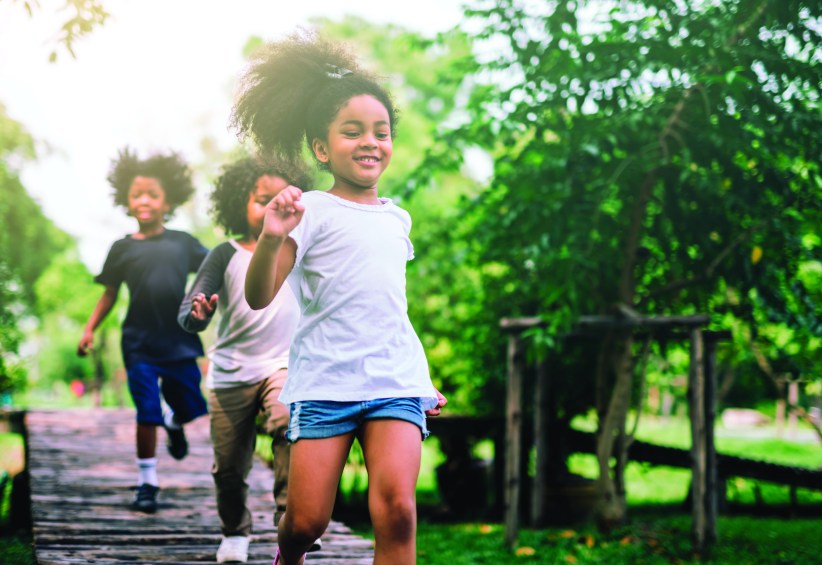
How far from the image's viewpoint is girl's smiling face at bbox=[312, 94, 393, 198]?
8.61 ft

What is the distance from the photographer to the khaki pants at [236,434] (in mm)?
3568

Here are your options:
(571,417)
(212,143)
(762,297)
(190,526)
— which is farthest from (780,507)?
(212,143)

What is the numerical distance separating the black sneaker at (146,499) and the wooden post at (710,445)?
13.5 feet

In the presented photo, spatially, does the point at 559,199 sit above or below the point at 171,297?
above

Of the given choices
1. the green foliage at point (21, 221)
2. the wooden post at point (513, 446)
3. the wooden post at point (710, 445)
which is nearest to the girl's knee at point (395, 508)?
the wooden post at point (513, 446)

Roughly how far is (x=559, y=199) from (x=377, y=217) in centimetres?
399

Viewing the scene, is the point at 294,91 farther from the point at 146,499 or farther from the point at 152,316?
the point at 146,499

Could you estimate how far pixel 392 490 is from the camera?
94.1 inches

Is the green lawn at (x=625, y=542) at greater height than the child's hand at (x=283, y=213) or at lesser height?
lesser

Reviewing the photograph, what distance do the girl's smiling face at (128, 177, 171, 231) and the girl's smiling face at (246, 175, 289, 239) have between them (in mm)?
1279

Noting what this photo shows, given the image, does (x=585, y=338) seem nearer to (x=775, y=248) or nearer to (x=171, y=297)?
(x=775, y=248)

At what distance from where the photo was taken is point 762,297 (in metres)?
6.31

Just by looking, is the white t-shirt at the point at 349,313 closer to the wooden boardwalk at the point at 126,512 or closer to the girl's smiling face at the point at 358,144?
the girl's smiling face at the point at 358,144

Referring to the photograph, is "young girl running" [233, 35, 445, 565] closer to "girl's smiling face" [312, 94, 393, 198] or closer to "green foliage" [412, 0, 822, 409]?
"girl's smiling face" [312, 94, 393, 198]
